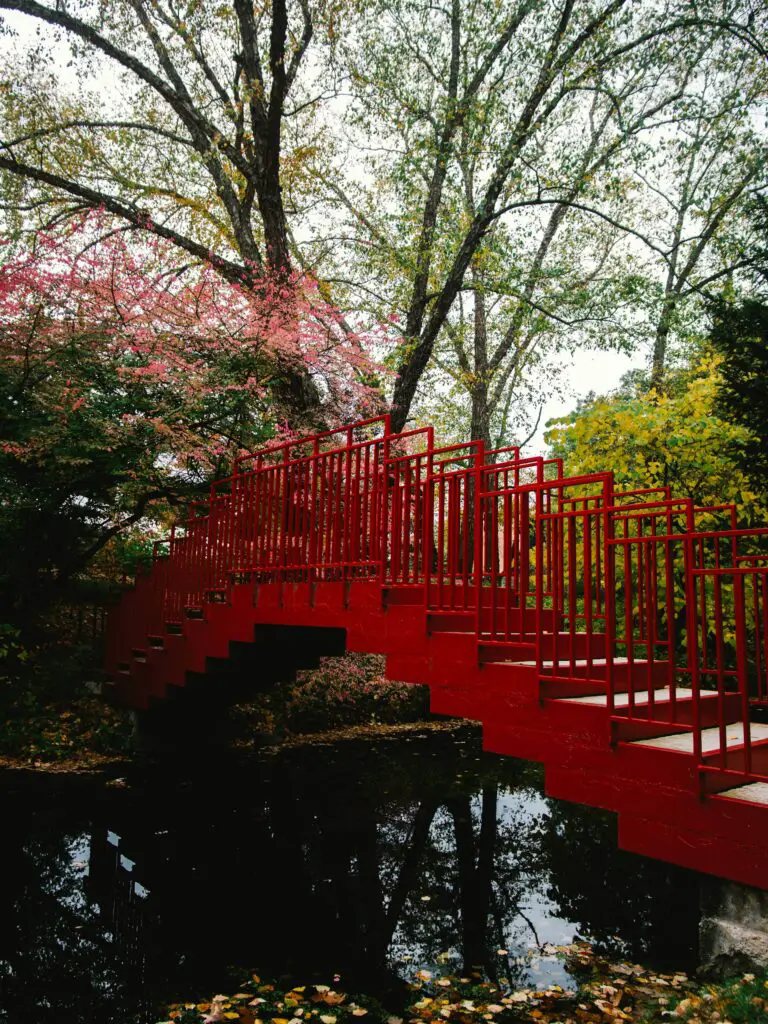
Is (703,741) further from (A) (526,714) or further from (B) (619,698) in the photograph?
(A) (526,714)

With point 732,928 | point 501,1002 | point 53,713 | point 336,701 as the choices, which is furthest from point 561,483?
point 336,701

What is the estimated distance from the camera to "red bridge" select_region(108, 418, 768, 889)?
3760 millimetres

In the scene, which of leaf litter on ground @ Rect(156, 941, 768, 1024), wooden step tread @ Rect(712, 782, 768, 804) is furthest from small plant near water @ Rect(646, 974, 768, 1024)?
wooden step tread @ Rect(712, 782, 768, 804)

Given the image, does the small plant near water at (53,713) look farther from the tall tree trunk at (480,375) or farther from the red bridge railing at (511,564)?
the tall tree trunk at (480,375)

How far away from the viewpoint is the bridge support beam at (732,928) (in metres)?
3.56

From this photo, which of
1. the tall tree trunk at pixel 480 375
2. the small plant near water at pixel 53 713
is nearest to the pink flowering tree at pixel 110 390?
the small plant near water at pixel 53 713

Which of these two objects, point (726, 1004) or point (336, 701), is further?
point (336, 701)

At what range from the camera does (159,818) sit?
6.87 metres

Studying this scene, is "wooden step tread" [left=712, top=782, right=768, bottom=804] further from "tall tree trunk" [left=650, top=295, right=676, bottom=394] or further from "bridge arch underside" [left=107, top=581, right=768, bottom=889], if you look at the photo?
"tall tree trunk" [left=650, top=295, right=676, bottom=394]

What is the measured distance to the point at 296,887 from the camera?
546 cm

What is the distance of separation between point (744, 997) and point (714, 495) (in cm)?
741

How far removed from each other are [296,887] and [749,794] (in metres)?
3.49

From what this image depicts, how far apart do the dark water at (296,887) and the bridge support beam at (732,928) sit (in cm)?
76

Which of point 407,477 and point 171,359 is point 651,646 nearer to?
point 407,477
